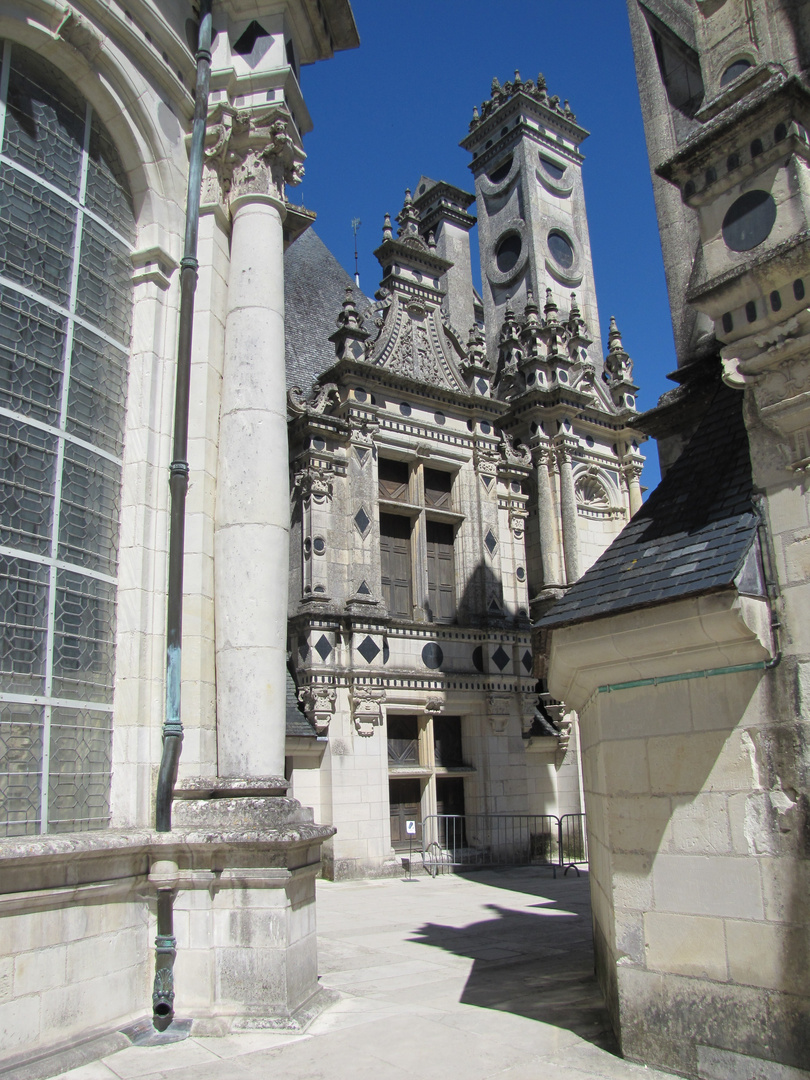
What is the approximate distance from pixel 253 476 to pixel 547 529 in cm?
1428

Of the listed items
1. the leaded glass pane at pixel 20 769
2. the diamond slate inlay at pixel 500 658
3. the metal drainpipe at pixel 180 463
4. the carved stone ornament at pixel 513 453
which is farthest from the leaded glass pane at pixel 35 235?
the carved stone ornament at pixel 513 453

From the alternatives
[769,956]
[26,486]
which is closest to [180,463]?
[26,486]

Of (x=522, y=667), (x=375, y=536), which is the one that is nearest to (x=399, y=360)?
(x=375, y=536)

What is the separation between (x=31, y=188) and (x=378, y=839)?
12.5m

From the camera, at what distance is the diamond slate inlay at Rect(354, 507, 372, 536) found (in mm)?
17188

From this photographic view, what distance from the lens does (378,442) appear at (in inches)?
708

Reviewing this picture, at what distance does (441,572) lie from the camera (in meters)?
18.8

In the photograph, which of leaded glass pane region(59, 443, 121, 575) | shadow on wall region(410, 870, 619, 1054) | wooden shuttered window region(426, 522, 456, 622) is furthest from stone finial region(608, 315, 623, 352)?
leaded glass pane region(59, 443, 121, 575)

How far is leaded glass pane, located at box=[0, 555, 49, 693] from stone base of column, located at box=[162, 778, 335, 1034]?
148cm

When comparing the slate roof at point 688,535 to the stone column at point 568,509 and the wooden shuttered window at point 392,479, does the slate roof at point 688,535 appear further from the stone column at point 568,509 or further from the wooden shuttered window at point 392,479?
the stone column at point 568,509

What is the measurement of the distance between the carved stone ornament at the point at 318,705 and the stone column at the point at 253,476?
8505 mm

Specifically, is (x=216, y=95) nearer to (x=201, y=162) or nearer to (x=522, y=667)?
(x=201, y=162)

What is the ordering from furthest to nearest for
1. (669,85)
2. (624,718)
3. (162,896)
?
(669,85) < (162,896) < (624,718)

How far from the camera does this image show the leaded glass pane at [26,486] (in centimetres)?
589
